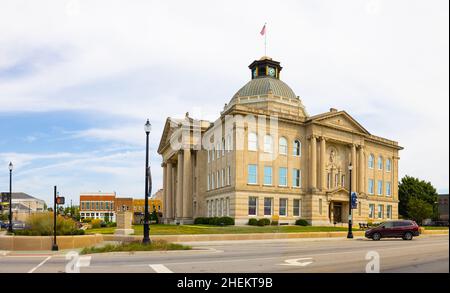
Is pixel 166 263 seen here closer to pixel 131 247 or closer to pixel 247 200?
pixel 131 247

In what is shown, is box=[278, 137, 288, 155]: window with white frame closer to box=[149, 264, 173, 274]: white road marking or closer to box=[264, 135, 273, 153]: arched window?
box=[264, 135, 273, 153]: arched window

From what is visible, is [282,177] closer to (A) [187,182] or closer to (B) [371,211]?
(A) [187,182]

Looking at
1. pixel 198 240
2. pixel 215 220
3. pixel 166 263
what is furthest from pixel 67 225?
pixel 215 220

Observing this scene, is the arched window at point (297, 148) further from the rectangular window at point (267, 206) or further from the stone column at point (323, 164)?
the rectangular window at point (267, 206)

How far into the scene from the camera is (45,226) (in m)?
27.0

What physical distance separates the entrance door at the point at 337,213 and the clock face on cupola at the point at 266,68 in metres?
27.3

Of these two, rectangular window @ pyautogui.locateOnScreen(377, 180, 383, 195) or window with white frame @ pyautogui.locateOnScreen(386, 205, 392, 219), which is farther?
window with white frame @ pyautogui.locateOnScreen(386, 205, 392, 219)

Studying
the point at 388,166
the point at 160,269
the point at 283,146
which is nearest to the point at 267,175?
the point at 283,146

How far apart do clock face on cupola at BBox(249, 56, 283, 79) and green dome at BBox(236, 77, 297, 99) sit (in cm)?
247

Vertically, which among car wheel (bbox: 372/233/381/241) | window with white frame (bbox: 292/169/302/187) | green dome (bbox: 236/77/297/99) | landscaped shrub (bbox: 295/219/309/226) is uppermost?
green dome (bbox: 236/77/297/99)

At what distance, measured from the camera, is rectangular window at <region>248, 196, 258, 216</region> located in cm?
5481

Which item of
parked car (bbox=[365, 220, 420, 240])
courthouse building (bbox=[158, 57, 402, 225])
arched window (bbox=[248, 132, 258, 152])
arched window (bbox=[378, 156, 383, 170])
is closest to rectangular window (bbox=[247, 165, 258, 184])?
courthouse building (bbox=[158, 57, 402, 225])

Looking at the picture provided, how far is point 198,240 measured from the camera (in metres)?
32.9
